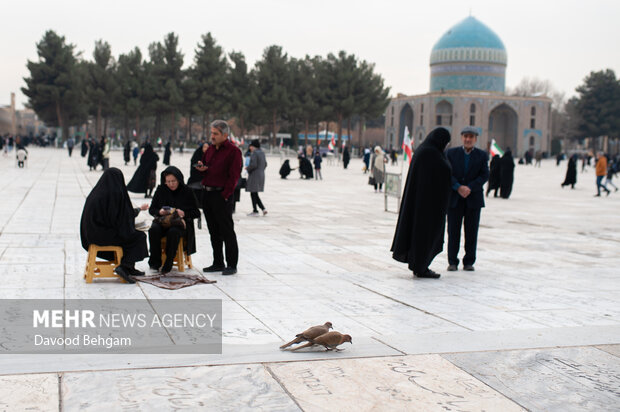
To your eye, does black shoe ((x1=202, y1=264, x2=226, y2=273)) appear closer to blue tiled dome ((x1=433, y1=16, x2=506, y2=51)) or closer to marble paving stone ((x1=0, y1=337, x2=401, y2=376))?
marble paving stone ((x1=0, y1=337, x2=401, y2=376))

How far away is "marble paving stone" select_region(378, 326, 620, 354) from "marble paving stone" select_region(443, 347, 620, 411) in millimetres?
122

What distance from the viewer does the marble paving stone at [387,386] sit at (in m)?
3.08

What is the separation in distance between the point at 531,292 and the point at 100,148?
776 inches

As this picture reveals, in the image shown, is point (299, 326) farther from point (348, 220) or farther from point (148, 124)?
point (148, 124)

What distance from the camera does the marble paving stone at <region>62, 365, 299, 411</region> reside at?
297 cm

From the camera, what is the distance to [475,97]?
2514 inches

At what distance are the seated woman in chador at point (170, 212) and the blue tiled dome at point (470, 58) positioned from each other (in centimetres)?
6064

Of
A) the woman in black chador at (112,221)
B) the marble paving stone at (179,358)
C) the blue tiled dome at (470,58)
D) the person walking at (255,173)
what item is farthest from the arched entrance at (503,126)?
the marble paving stone at (179,358)

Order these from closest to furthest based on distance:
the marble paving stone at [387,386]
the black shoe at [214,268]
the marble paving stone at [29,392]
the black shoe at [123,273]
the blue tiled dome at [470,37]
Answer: the marble paving stone at [29,392]
the marble paving stone at [387,386]
the black shoe at [123,273]
the black shoe at [214,268]
the blue tiled dome at [470,37]

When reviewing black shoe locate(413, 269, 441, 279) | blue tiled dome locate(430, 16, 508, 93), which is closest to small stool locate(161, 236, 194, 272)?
black shoe locate(413, 269, 441, 279)

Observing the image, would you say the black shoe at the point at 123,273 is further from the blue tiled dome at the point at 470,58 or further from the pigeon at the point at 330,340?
the blue tiled dome at the point at 470,58

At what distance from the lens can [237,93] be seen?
52.8 meters

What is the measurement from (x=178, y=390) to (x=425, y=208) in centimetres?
363

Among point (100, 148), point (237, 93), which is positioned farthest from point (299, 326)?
point (237, 93)
